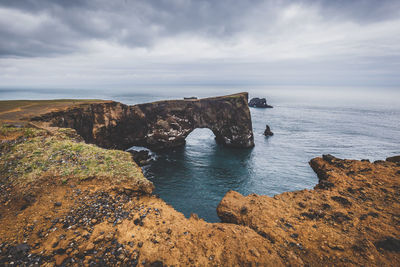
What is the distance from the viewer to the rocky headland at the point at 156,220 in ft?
21.0

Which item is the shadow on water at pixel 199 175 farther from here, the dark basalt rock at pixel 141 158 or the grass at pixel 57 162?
the grass at pixel 57 162

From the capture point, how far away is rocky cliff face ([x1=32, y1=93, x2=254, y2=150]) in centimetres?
3222

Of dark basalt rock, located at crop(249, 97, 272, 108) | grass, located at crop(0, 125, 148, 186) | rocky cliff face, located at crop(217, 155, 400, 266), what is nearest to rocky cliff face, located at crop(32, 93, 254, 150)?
grass, located at crop(0, 125, 148, 186)

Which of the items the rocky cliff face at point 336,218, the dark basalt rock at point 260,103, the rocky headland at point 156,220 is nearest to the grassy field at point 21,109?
the rocky headland at point 156,220

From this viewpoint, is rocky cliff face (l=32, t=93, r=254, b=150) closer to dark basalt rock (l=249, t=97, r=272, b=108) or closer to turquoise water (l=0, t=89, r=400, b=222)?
turquoise water (l=0, t=89, r=400, b=222)

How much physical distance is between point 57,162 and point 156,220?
24.9ft

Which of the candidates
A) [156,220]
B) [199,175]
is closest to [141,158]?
[199,175]

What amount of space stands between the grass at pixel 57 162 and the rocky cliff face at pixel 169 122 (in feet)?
61.0

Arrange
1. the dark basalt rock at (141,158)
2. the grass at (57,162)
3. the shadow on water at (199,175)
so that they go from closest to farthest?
1. the grass at (57,162)
2. the shadow on water at (199,175)
3. the dark basalt rock at (141,158)

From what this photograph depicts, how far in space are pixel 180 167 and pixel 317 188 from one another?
851 inches

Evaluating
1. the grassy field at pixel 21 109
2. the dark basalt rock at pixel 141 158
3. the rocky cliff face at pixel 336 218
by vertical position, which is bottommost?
the dark basalt rock at pixel 141 158

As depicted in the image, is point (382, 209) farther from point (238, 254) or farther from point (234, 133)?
point (234, 133)

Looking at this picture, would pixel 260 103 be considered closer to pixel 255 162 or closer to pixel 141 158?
pixel 255 162

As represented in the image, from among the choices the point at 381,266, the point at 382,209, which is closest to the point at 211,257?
the point at 381,266
